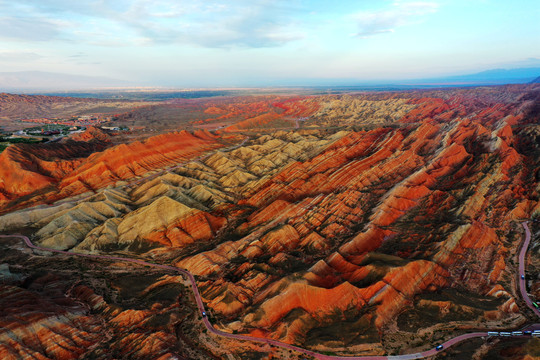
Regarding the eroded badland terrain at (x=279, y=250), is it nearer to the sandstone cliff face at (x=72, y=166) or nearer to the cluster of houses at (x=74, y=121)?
the sandstone cliff face at (x=72, y=166)

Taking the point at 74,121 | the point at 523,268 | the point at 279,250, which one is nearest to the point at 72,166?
the point at 279,250

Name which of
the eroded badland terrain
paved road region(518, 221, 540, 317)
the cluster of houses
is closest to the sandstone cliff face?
the eroded badland terrain

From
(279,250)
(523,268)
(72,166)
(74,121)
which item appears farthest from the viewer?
(74,121)

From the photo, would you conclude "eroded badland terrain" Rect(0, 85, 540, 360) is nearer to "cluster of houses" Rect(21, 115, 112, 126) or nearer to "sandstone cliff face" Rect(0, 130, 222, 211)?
"sandstone cliff face" Rect(0, 130, 222, 211)

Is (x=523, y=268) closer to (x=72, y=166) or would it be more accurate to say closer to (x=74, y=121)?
(x=72, y=166)

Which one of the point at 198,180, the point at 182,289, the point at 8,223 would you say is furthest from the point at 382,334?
the point at 8,223

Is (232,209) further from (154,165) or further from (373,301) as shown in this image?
(154,165)

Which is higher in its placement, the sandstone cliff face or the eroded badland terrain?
the sandstone cliff face

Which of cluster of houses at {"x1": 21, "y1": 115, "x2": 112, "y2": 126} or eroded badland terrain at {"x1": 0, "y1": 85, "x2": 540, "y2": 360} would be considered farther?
cluster of houses at {"x1": 21, "y1": 115, "x2": 112, "y2": 126}

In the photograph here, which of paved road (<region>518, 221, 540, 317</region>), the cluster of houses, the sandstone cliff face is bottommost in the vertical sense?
paved road (<region>518, 221, 540, 317</region>)
